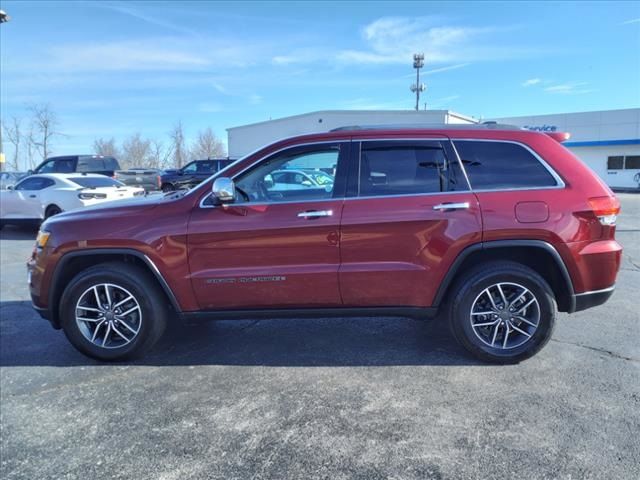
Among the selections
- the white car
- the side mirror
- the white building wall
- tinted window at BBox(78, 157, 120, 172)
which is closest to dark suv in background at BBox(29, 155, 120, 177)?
tinted window at BBox(78, 157, 120, 172)

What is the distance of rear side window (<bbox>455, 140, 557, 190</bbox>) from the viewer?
143 inches

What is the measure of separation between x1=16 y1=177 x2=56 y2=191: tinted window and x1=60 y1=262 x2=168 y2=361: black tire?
29.3 feet

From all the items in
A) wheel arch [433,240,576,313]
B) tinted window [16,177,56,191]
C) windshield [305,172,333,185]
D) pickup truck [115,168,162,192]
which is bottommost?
wheel arch [433,240,576,313]

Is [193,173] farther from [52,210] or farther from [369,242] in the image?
[369,242]

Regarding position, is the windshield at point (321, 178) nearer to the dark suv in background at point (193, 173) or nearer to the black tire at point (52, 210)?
the black tire at point (52, 210)

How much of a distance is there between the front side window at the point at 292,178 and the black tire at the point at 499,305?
133cm

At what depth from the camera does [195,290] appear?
3773 millimetres

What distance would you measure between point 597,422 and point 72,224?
4125 millimetres

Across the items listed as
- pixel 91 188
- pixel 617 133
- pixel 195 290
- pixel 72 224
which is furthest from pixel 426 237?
pixel 617 133

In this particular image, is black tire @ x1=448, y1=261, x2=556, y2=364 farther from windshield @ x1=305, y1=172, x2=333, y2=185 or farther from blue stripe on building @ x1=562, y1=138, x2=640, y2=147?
blue stripe on building @ x1=562, y1=138, x2=640, y2=147

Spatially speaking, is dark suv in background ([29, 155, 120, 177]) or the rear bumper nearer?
the rear bumper

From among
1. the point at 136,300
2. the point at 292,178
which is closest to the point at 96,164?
the point at 136,300

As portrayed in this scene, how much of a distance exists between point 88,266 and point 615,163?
4076cm

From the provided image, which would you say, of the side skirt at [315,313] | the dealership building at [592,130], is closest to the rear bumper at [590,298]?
the side skirt at [315,313]
